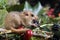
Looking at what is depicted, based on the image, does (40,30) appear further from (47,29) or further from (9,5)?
(9,5)

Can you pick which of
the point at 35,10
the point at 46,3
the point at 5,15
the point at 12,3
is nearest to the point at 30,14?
the point at 35,10

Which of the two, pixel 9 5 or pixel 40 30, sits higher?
pixel 9 5

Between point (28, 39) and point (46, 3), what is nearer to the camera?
point (28, 39)

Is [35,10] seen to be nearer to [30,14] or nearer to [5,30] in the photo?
[30,14]

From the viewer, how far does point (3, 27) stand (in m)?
0.76

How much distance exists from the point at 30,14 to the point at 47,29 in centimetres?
24

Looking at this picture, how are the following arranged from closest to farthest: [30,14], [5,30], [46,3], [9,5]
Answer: [5,30]
[9,5]
[30,14]
[46,3]

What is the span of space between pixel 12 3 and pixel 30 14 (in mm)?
180

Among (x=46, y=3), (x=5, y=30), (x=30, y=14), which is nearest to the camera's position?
(x=5, y=30)

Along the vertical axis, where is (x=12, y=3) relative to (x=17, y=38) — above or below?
above

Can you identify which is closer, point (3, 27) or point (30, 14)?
point (3, 27)

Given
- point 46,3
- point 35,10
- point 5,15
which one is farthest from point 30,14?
point 46,3

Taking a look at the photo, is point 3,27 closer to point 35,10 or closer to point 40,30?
point 40,30

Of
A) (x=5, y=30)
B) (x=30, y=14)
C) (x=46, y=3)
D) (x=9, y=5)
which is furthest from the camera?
(x=46, y=3)
